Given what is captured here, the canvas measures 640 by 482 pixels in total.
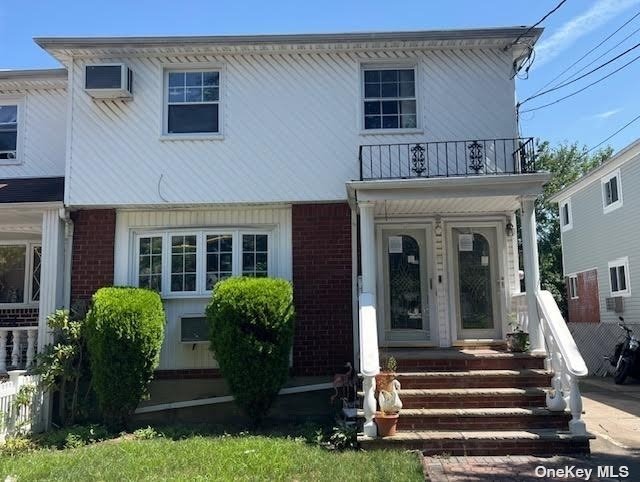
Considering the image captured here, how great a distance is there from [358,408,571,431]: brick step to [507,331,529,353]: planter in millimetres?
1275

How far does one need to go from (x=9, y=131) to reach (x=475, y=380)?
9.12 m

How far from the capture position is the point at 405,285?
965cm

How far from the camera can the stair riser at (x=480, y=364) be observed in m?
7.93

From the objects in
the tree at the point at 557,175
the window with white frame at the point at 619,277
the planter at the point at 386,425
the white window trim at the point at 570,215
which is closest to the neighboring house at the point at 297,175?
the planter at the point at 386,425

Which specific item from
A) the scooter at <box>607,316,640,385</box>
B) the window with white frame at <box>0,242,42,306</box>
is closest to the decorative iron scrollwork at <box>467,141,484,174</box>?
the scooter at <box>607,316,640,385</box>

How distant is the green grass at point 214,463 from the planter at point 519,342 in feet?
9.14

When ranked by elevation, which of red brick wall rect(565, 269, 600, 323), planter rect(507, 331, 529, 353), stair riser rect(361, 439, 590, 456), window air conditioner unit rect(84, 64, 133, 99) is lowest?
stair riser rect(361, 439, 590, 456)

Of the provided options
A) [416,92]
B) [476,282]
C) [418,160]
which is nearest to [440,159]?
[418,160]

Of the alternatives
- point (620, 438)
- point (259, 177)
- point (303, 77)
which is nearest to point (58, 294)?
point (259, 177)

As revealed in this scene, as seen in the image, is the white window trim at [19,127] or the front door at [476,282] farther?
the white window trim at [19,127]

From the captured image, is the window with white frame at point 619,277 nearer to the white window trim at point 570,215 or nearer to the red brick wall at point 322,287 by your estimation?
the white window trim at point 570,215

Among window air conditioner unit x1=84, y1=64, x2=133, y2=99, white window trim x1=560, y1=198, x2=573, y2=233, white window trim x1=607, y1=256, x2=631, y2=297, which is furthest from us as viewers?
white window trim x1=560, y1=198, x2=573, y2=233

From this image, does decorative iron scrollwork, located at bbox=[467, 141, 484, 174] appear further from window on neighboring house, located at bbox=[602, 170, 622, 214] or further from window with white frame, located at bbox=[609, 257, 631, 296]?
window with white frame, located at bbox=[609, 257, 631, 296]

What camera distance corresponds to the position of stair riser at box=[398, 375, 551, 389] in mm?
7613
